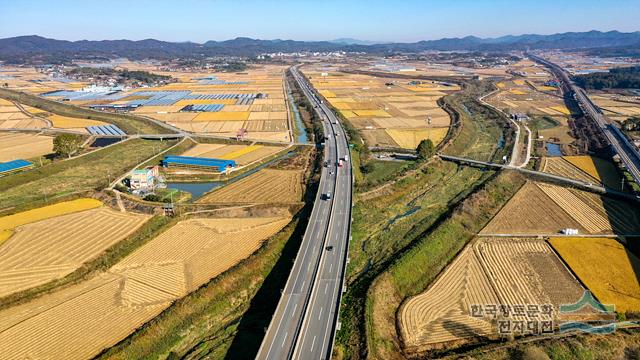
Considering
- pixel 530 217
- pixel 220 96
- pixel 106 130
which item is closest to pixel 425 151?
pixel 530 217

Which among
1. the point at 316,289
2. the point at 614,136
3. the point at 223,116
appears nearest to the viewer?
the point at 316,289

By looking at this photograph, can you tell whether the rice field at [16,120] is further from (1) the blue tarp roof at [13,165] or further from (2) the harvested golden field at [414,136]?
(2) the harvested golden field at [414,136]

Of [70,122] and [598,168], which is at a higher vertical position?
[70,122]

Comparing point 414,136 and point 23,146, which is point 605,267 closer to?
point 414,136

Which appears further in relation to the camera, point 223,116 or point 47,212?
point 223,116

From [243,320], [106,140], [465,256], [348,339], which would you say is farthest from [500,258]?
[106,140]

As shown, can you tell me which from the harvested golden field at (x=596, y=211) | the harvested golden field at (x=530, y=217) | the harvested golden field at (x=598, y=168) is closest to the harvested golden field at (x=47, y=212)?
the harvested golden field at (x=530, y=217)

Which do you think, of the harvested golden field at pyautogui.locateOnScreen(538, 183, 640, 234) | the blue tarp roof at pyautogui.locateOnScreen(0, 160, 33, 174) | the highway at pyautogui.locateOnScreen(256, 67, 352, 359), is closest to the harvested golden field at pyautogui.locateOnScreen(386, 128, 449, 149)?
the harvested golden field at pyautogui.locateOnScreen(538, 183, 640, 234)

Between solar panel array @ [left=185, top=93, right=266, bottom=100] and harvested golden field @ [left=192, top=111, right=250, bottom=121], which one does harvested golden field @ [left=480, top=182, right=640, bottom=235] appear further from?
solar panel array @ [left=185, top=93, right=266, bottom=100]
